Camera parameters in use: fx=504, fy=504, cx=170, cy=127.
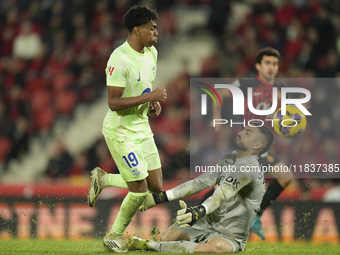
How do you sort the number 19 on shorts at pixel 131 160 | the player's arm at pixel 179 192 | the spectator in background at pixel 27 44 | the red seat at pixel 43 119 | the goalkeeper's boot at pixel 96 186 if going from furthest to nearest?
the spectator in background at pixel 27 44
the red seat at pixel 43 119
the goalkeeper's boot at pixel 96 186
the player's arm at pixel 179 192
the number 19 on shorts at pixel 131 160

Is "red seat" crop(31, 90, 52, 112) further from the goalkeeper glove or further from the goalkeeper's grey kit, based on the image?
the goalkeeper's grey kit

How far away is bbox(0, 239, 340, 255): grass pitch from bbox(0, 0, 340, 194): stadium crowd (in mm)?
2195

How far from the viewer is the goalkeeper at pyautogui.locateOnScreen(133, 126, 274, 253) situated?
14.2ft

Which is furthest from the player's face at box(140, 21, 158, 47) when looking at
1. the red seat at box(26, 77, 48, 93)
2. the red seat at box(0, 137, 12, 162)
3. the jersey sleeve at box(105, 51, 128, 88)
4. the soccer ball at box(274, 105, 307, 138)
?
the red seat at box(26, 77, 48, 93)

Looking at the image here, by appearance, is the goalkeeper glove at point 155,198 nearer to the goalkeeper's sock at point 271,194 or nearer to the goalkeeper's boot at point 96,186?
the goalkeeper's boot at point 96,186

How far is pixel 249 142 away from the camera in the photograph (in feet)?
15.3

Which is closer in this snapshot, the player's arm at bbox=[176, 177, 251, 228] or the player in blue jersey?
the player's arm at bbox=[176, 177, 251, 228]

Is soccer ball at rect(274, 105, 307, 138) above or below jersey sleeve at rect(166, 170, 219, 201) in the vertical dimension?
above

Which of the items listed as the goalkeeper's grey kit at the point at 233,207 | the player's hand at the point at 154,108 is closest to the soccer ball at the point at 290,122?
the goalkeeper's grey kit at the point at 233,207

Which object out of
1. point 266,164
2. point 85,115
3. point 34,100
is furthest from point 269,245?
point 34,100

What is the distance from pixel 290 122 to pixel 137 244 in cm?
243

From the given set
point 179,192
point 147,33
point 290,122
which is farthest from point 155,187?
point 290,122

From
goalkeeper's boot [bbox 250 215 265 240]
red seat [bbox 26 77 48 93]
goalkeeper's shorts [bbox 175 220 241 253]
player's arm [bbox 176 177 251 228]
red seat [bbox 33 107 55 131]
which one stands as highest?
red seat [bbox 26 77 48 93]

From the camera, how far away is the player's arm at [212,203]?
4.08 m
